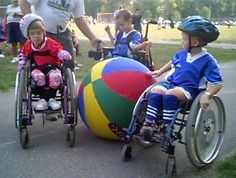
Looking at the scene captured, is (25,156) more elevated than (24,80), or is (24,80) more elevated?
(24,80)

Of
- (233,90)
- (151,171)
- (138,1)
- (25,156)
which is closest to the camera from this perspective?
(151,171)

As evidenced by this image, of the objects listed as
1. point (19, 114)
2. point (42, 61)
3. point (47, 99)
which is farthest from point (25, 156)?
point (42, 61)

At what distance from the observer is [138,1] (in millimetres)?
101375

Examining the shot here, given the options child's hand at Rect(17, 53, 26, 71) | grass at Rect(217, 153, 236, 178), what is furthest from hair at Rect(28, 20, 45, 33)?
grass at Rect(217, 153, 236, 178)

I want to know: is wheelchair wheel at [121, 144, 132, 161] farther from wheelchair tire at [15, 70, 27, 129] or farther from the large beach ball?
wheelchair tire at [15, 70, 27, 129]

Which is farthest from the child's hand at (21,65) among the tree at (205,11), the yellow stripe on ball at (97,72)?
the tree at (205,11)

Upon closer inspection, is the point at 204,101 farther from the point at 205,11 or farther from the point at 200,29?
the point at 205,11

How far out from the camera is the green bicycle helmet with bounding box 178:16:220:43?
425 centimetres

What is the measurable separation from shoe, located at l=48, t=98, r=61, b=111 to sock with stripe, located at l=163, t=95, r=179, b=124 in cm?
134

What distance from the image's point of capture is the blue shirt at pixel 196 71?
422 cm

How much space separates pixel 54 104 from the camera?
4863 millimetres

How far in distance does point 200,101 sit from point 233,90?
16.4 ft

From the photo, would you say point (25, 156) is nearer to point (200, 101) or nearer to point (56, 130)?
point (56, 130)

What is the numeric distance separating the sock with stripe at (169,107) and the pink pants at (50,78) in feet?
4.56
